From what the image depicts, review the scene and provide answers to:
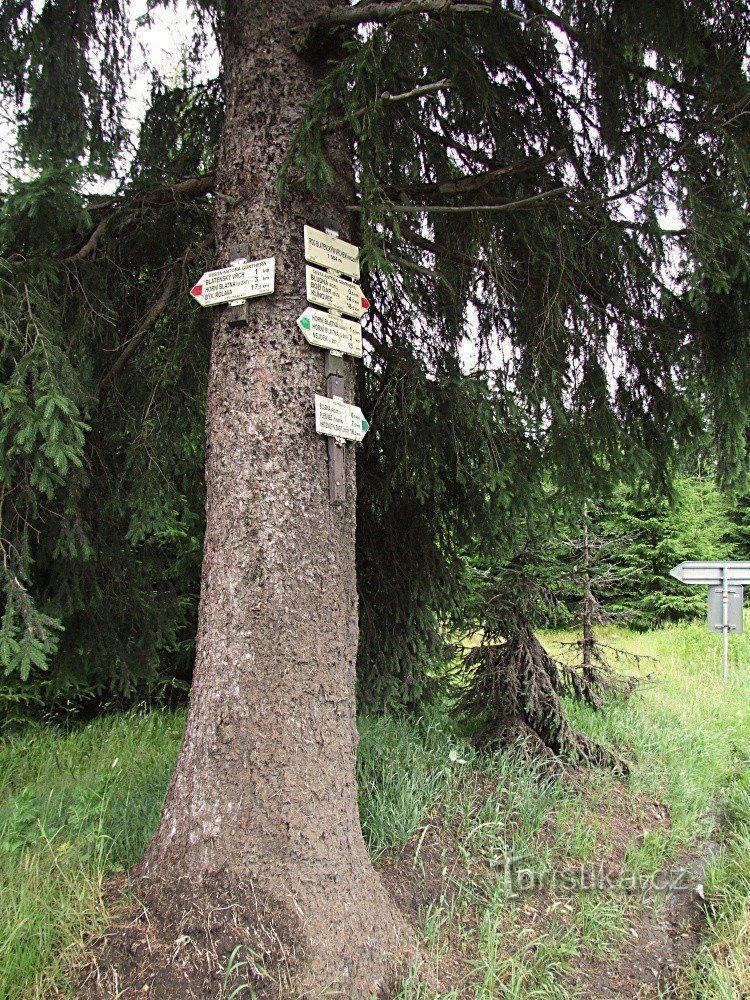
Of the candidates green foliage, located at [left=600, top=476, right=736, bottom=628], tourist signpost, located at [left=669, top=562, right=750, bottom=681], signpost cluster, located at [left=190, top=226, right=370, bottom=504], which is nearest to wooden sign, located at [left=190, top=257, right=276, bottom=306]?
signpost cluster, located at [left=190, top=226, right=370, bottom=504]

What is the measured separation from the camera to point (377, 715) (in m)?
5.14

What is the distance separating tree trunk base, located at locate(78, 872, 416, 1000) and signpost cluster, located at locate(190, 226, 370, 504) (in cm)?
148

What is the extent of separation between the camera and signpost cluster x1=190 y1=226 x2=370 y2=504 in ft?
9.84

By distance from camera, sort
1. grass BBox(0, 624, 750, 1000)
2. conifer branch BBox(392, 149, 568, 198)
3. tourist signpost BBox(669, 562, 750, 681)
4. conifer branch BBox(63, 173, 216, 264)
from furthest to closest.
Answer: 1. tourist signpost BBox(669, 562, 750, 681)
2. conifer branch BBox(63, 173, 216, 264)
3. conifer branch BBox(392, 149, 568, 198)
4. grass BBox(0, 624, 750, 1000)

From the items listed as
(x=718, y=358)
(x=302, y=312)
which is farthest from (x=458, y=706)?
(x=302, y=312)

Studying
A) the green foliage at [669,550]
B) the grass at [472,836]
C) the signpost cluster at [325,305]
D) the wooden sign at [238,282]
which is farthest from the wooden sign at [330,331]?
the green foliage at [669,550]

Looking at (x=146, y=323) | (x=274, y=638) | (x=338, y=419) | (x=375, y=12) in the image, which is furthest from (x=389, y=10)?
(x=274, y=638)

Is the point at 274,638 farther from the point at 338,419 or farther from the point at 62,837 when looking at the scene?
the point at 62,837

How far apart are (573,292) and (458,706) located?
2.74 metres

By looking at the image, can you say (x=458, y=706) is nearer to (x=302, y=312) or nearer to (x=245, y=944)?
(x=245, y=944)

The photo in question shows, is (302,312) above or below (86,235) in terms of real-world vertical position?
below

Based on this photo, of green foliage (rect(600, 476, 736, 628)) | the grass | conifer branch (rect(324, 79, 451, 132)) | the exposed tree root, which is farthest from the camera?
green foliage (rect(600, 476, 736, 628))

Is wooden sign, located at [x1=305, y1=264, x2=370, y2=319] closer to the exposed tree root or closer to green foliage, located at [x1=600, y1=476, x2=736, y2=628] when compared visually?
the exposed tree root

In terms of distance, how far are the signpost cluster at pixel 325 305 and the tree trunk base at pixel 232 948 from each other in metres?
1.48
